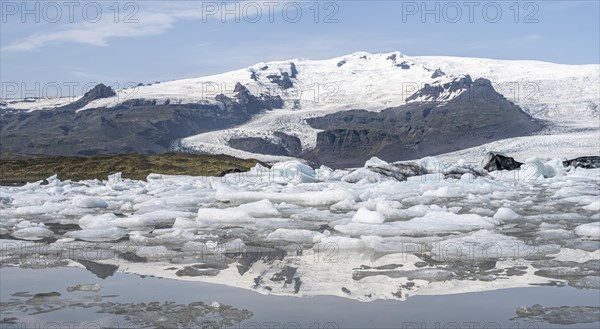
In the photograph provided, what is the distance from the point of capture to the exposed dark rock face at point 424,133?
17212cm

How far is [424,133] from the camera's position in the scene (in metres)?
187

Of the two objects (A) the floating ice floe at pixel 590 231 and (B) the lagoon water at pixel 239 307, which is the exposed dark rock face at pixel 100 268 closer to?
(B) the lagoon water at pixel 239 307

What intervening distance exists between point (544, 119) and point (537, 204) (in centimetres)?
10799

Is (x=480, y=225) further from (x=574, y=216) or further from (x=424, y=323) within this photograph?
(x=424, y=323)

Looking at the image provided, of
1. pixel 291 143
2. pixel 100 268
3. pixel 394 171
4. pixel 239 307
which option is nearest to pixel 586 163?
pixel 394 171

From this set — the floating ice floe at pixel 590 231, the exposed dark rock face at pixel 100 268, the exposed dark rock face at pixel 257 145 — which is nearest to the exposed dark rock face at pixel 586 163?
the floating ice floe at pixel 590 231

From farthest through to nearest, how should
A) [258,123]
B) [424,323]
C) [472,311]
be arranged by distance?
[258,123], [472,311], [424,323]

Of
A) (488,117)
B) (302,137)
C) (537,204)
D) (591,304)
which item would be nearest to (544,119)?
(302,137)

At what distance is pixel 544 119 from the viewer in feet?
376

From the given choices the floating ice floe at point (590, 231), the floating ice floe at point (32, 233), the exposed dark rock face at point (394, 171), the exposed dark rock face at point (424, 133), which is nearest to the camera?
the floating ice floe at point (590, 231)

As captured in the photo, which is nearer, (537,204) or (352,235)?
(352,235)

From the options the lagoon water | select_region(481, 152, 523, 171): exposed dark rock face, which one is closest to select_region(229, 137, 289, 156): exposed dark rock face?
select_region(481, 152, 523, 171): exposed dark rock face

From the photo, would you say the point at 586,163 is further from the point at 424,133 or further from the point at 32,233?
the point at 424,133

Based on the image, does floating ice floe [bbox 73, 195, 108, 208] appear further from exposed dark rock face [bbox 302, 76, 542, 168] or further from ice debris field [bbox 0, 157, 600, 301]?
exposed dark rock face [bbox 302, 76, 542, 168]
